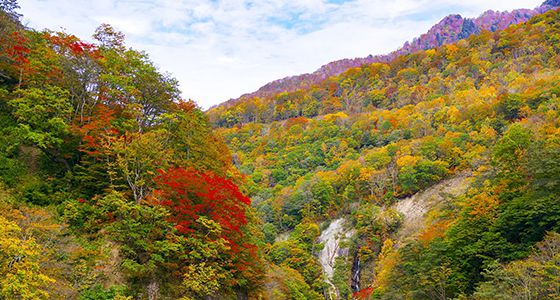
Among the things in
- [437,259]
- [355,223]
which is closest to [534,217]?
[437,259]

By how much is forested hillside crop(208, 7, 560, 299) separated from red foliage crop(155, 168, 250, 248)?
1201cm

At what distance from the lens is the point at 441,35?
174375 mm

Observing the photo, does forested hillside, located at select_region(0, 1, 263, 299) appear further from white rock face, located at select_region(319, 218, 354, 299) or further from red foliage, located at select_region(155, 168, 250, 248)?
white rock face, located at select_region(319, 218, 354, 299)

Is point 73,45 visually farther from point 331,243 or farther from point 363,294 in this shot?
point 331,243

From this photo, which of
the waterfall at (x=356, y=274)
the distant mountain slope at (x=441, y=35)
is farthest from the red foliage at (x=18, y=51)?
the distant mountain slope at (x=441, y=35)

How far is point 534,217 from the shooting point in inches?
770

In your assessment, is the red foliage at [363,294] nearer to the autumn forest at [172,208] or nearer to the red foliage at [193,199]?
the autumn forest at [172,208]

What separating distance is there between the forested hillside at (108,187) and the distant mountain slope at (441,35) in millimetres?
145718

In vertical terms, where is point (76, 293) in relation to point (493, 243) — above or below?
above

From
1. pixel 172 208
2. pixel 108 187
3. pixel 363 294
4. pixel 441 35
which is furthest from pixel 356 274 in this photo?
pixel 441 35

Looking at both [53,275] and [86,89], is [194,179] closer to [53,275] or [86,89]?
[53,275]

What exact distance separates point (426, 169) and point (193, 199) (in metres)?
38.1

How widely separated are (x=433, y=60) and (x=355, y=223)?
223 feet

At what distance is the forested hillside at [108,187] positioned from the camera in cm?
1429
